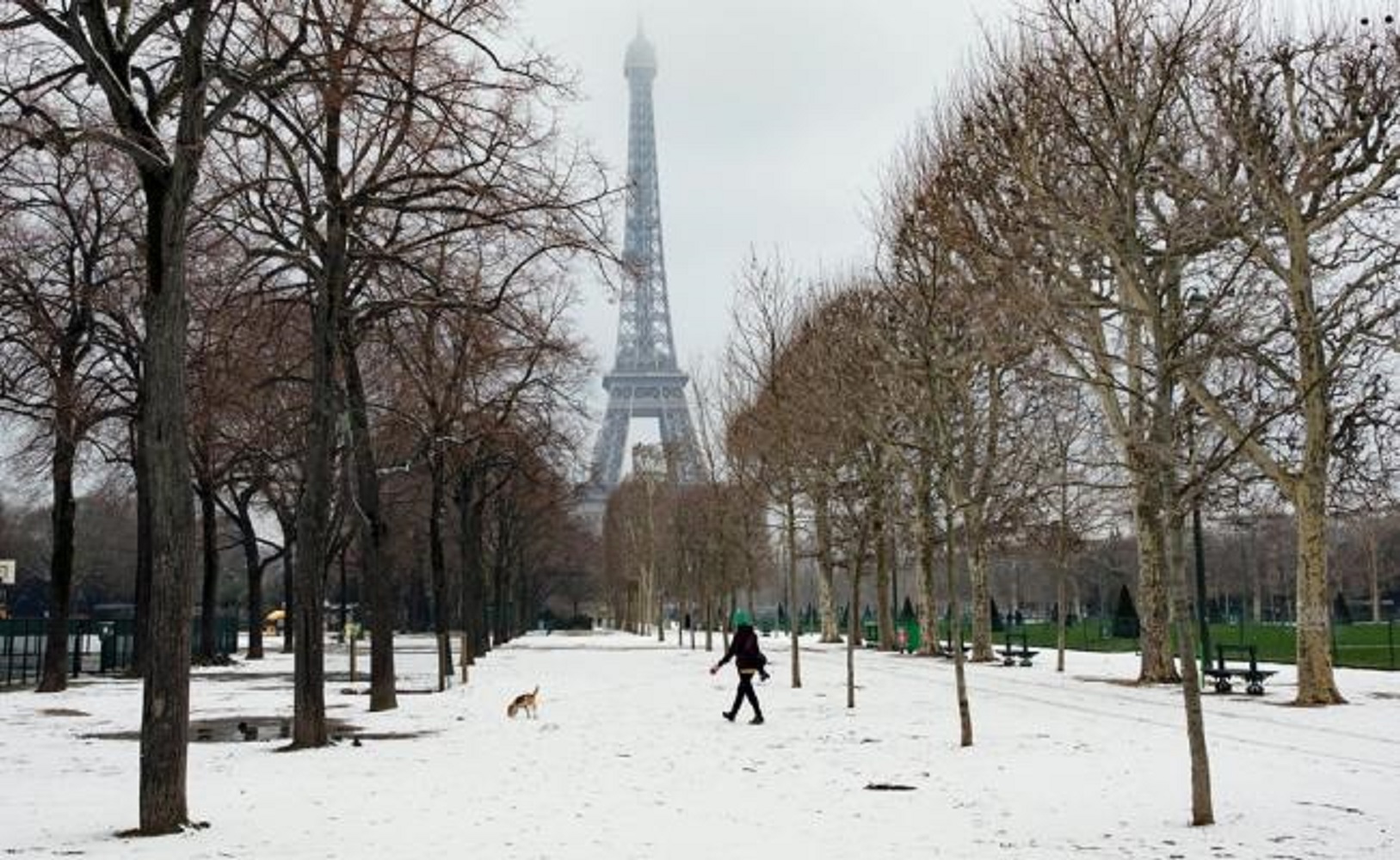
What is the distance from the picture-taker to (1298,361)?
21312 mm

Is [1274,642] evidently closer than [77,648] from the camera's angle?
No

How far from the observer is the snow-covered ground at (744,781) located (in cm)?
921

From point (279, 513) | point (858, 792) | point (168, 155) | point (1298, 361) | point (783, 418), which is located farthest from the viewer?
point (279, 513)

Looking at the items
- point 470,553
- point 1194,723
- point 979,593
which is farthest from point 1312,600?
point 470,553

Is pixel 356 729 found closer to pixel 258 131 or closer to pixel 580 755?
pixel 580 755

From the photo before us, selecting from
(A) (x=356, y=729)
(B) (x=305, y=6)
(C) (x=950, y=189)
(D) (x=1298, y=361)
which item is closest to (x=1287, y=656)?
(D) (x=1298, y=361)

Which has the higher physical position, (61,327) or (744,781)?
(61,327)

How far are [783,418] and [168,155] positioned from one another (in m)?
15.2

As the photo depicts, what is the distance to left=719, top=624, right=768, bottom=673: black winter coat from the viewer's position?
18609 mm

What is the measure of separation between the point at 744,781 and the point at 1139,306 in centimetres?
1139

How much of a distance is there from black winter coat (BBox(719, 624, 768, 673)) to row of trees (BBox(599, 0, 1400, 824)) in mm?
2886

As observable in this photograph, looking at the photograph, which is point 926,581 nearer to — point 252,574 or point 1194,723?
point 252,574

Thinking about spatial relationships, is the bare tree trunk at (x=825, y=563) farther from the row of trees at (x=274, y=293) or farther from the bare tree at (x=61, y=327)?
the bare tree at (x=61, y=327)

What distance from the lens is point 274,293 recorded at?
64.5 ft
